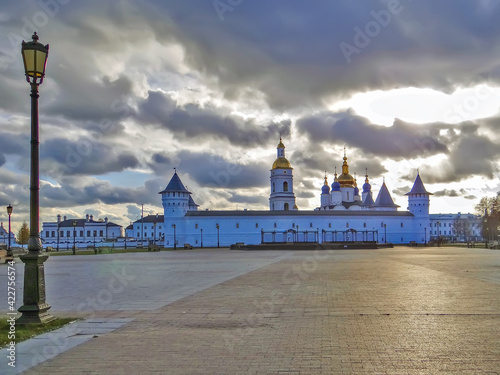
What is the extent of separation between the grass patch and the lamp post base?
181 millimetres

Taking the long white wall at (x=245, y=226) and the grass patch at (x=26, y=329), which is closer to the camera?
the grass patch at (x=26, y=329)

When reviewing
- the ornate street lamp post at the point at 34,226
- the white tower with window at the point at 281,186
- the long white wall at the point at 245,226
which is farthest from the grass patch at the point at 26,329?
the white tower with window at the point at 281,186

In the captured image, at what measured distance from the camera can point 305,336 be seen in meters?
7.80

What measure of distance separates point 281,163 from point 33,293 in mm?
92832

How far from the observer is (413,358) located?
21.0 ft

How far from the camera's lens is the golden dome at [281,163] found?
101 m

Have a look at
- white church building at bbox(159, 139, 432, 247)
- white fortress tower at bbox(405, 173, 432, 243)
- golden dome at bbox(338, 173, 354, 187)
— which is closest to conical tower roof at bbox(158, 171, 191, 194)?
white church building at bbox(159, 139, 432, 247)

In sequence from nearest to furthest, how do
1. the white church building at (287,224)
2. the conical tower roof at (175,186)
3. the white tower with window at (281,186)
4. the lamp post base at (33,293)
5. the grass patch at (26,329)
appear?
the grass patch at (26,329) → the lamp post base at (33,293) → the white church building at (287,224) → the conical tower roof at (175,186) → the white tower with window at (281,186)

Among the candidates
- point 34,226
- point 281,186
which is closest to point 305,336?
point 34,226

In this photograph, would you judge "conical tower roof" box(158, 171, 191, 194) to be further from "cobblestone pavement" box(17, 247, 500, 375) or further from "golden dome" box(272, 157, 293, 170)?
"cobblestone pavement" box(17, 247, 500, 375)

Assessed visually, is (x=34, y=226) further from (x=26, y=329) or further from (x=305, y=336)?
(x=305, y=336)

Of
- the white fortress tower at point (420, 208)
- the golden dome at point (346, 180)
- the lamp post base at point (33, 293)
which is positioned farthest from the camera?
the golden dome at point (346, 180)

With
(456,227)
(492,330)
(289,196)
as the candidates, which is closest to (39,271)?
(492,330)

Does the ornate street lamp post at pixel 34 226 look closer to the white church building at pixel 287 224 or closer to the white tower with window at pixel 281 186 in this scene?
the white church building at pixel 287 224
